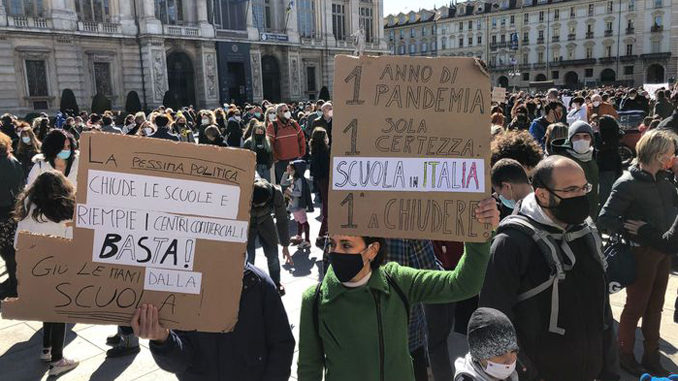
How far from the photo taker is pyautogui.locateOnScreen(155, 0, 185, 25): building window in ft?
108

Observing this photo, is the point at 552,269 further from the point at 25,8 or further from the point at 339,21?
the point at 339,21

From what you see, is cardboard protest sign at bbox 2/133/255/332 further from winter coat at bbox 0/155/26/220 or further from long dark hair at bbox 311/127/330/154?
long dark hair at bbox 311/127/330/154

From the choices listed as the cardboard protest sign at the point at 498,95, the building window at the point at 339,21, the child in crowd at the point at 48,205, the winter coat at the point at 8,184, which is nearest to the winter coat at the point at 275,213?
the child in crowd at the point at 48,205

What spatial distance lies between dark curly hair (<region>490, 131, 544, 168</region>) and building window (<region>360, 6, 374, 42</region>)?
150 ft

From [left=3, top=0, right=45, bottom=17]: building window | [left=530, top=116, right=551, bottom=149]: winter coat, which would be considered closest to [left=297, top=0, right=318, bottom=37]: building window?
[left=3, top=0, right=45, bottom=17]: building window

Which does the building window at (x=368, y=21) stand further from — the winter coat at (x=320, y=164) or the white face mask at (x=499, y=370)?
the white face mask at (x=499, y=370)

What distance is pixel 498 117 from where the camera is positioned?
8797 mm

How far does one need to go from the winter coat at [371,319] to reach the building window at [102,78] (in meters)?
32.0

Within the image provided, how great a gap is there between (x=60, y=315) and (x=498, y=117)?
8.02m

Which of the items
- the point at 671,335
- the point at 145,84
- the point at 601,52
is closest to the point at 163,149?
the point at 671,335

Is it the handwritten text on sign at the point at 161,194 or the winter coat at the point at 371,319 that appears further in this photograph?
the winter coat at the point at 371,319

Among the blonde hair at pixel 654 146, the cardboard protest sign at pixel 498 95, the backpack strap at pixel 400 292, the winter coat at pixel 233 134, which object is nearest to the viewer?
the backpack strap at pixel 400 292

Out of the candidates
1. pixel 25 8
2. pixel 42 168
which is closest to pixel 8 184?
pixel 42 168

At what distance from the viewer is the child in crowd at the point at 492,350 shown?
6.83ft
